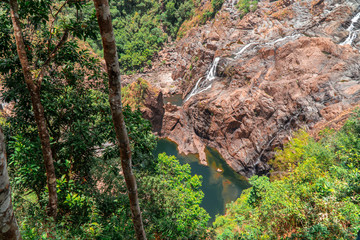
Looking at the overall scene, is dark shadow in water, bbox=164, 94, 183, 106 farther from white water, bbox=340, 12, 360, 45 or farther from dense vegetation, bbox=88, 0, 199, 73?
white water, bbox=340, 12, 360, 45

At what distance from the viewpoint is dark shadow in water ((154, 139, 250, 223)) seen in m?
27.2

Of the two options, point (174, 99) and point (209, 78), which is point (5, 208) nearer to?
point (209, 78)

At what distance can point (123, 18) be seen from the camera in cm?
8300

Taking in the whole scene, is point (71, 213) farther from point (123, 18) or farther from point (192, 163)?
point (123, 18)

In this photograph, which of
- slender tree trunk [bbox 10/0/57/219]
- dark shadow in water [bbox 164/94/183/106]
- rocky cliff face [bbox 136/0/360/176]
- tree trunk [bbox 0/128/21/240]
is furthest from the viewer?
dark shadow in water [bbox 164/94/183/106]

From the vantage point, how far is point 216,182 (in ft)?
98.4

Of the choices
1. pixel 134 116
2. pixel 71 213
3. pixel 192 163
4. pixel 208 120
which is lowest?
pixel 192 163

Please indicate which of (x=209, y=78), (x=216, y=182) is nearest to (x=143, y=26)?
(x=209, y=78)

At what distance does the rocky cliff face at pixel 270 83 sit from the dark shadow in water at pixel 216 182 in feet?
3.75

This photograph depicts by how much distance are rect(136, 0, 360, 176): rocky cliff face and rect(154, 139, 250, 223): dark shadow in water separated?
1.14 meters

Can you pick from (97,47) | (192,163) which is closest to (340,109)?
(192,163)

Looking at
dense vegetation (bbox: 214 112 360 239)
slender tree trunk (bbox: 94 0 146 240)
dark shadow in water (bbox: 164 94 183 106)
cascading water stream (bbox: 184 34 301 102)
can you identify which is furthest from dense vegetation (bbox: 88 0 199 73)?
slender tree trunk (bbox: 94 0 146 240)

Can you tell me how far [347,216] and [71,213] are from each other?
883cm

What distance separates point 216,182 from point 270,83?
51.9 feet
